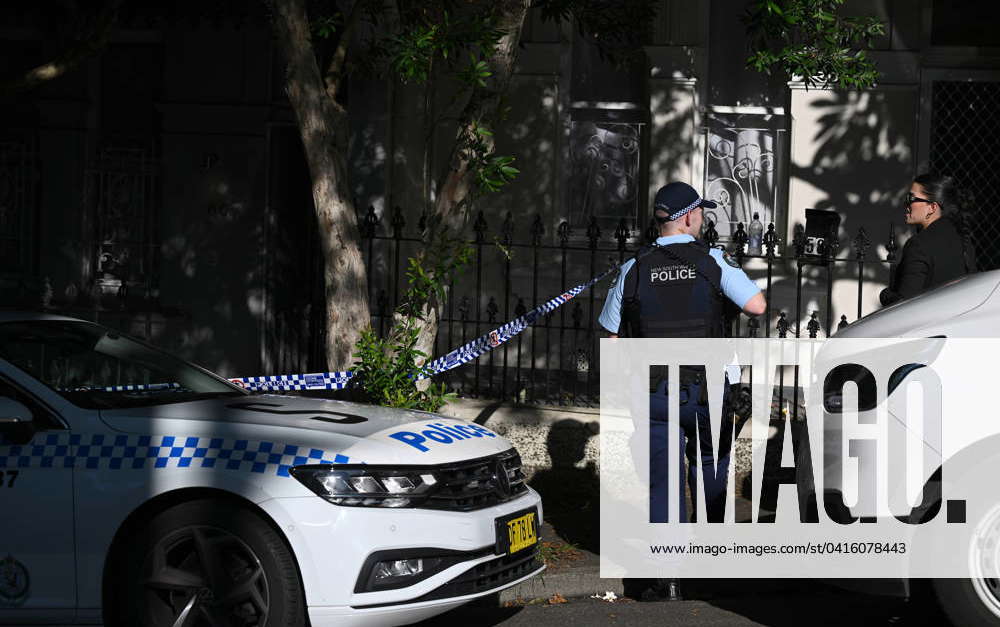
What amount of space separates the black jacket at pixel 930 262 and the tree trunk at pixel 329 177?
10.00 ft

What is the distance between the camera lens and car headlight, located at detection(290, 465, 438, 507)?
4980 mm

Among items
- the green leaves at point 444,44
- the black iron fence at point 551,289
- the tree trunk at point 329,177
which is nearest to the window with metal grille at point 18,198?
the black iron fence at point 551,289

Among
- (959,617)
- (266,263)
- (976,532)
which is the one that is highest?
(266,263)

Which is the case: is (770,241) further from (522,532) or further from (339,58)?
(522,532)

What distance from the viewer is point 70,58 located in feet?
29.1

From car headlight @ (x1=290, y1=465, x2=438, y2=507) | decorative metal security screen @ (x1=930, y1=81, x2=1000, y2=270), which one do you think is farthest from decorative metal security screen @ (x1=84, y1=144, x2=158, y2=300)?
car headlight @ (x1=290, y1=465, x2=438, y2=507)

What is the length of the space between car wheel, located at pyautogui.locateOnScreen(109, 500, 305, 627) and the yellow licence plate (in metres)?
0.96

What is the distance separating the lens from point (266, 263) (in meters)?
11.5

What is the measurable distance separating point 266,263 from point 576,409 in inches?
149

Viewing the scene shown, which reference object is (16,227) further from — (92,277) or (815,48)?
(815,48)

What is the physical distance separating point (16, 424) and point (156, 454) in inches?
22.8

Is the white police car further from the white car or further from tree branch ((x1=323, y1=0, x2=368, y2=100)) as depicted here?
tree branch ((x1=323, y1=0, x2=368, y2=100))

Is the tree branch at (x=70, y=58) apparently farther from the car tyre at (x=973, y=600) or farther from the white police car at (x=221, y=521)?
the car tyre at (x=973, y=600)

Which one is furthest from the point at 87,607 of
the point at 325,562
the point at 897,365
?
the point at 897,365
